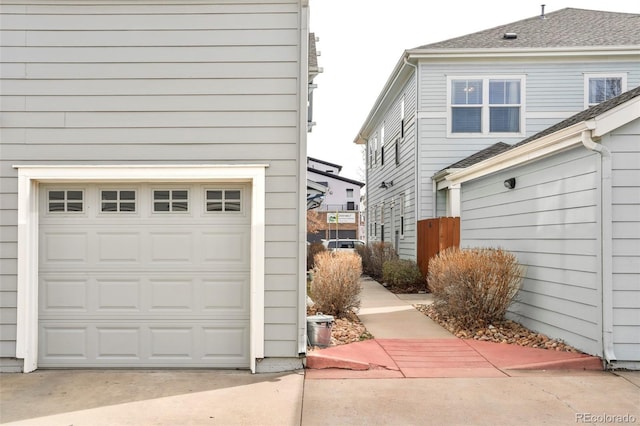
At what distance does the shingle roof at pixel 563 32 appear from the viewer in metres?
14.8

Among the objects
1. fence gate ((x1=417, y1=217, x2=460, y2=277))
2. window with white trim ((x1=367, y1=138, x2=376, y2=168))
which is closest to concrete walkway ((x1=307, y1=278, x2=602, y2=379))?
fence gate ((x1=417, y1=217, x2=460, y2=277))

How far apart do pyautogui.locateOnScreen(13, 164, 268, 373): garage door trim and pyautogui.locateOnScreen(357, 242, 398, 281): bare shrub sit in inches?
400

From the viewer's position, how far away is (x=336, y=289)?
912 cm

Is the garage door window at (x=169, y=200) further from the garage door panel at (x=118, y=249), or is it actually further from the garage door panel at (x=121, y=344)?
the garage door panel at (x=121, y=344)

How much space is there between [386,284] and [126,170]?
9663 mm

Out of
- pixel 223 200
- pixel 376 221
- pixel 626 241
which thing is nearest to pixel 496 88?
pixel 376 221

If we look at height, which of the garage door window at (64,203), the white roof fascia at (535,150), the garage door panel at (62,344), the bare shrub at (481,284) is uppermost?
the white roof fascia at (535,150)

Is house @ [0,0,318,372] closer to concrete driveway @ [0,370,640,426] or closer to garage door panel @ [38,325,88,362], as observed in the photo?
garage door panel @ [38,325,88,362]

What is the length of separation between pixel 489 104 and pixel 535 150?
7485 mm

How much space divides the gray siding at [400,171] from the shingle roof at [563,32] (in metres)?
1.97

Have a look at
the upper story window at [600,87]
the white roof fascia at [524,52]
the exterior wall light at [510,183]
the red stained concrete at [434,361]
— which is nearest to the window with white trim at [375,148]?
the white roof fascia at [524,52]

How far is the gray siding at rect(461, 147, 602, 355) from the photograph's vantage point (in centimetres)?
656

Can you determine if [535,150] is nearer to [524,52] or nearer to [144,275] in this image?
[144,275]

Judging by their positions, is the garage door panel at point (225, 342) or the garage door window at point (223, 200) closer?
the garage door panel at point (225, 342)
